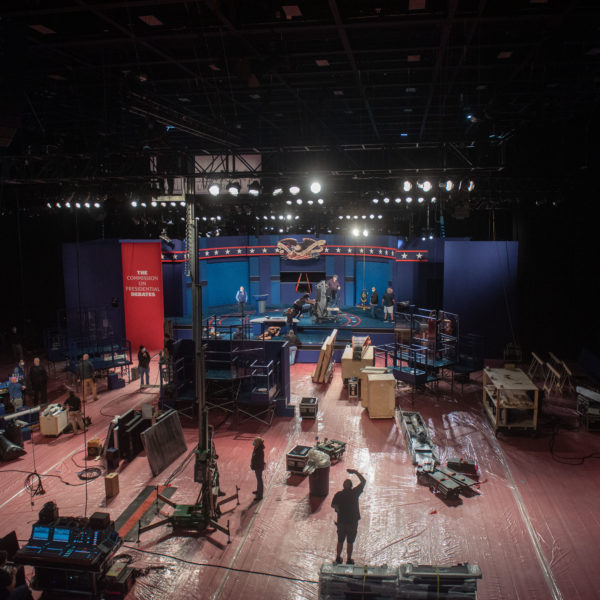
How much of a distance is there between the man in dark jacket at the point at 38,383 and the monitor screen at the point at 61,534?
7.65 meters

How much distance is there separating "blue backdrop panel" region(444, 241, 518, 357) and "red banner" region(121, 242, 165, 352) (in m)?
11.2

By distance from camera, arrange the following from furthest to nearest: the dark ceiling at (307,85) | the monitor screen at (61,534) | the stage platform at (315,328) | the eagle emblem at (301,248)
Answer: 1. the eagle emblem at (301,248)
2. the stage platform at (315,328)
3. the dark ceiling at (307,85)
4. the monitor screen at (61,534)

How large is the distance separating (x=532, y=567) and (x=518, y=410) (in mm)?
5272

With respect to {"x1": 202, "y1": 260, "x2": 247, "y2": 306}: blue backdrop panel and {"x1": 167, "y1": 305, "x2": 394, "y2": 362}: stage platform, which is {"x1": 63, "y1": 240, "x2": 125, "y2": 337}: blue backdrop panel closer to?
{"x1": 167, "y1": 305, "x2": 394, "y2": 362}: stage platform

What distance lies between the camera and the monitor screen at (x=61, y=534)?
603 centimetres

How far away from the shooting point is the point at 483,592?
6070 mm

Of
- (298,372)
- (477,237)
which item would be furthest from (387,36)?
(477,237)

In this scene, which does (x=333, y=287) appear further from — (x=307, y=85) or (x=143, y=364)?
(x=307, y=85)

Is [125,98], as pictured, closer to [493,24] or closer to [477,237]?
[493,24]

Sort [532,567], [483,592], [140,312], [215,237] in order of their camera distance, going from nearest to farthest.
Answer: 1. [483,592]
2. [532,567]
3. [140,312]
4. [215,237]

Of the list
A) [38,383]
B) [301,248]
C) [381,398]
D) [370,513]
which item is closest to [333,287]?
[301,248]

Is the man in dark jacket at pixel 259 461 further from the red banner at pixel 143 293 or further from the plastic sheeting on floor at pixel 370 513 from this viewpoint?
the red banner at pixel 143 293

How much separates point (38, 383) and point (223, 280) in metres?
16.0

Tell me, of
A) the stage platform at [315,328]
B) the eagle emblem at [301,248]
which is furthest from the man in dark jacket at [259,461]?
the eagle emblem at [301,248]
